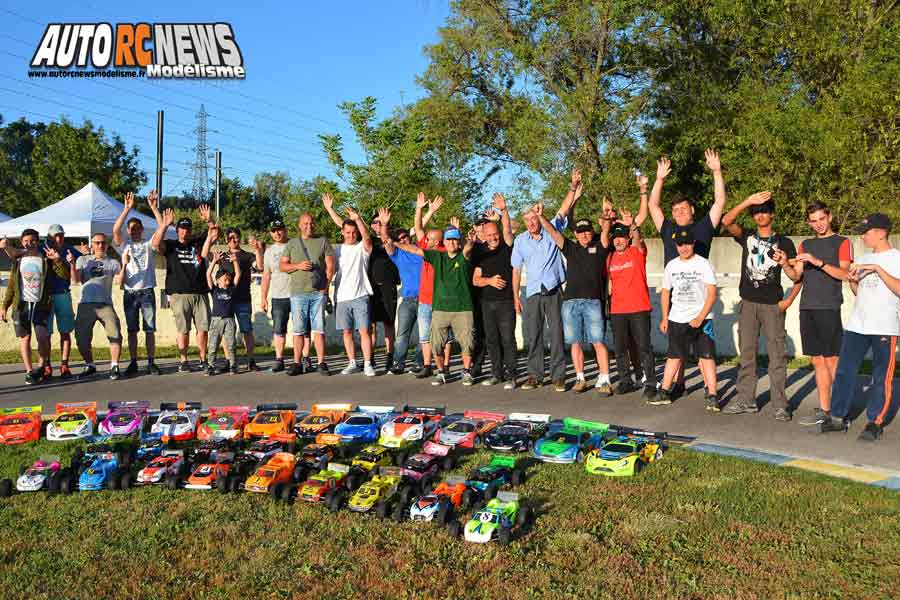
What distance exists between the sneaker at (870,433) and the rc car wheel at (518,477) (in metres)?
3.69

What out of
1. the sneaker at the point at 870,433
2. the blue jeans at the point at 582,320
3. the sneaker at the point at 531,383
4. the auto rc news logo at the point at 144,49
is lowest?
the sneaker at the point at 870,433

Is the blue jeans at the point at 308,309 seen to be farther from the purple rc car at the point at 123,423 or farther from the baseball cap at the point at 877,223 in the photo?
the baseball cap at the point at 877,223

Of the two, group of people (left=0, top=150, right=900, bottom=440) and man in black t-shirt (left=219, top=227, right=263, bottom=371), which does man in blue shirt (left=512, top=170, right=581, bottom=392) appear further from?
man in black t-shirt (left=219, top=227, right=263, bottom=371)

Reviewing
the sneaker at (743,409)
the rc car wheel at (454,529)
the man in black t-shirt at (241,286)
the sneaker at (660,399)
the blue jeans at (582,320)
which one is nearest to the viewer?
the rc car wheel at (454,529)

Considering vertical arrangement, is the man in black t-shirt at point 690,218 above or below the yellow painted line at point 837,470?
above

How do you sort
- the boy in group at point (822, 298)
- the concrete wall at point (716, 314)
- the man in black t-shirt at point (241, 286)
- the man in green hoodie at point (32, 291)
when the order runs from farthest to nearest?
1. the concrete wall at point (716, 314)
2. the man in black t-shirt at point (241, 286)
3. the man in green hoodie at point (32, 291)
4. the boy in group at point (822, 298)

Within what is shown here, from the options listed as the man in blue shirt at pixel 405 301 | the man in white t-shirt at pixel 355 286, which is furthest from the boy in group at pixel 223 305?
the man in blue shirt at pixel 405 301

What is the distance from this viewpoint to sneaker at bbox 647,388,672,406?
31.1 ft

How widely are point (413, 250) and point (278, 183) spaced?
86655 millimetres

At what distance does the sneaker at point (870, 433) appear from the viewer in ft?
24.8

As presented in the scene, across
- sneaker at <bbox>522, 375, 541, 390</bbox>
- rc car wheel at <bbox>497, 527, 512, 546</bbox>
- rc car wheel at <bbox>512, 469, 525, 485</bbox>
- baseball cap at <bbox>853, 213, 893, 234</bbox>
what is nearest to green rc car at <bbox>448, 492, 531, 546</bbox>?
rc car wheel at <bbox>497, 527, 512, 546</bbox>

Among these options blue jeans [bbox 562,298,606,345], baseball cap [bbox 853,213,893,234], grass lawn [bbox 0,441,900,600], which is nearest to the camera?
grass lawn [bbox 0,441,900,600]

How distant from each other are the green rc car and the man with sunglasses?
27.7ft

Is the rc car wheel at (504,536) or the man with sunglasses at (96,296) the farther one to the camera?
the man with sunglasses at (96,296)
